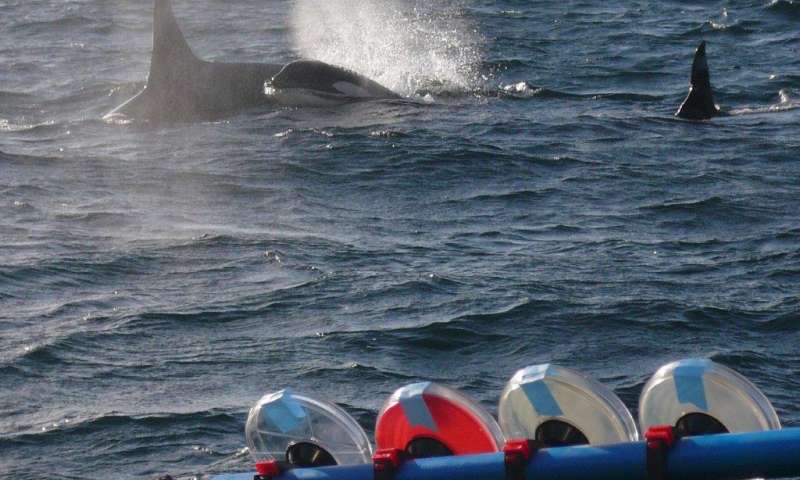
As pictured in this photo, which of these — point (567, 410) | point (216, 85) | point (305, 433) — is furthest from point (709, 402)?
point (216, 85)

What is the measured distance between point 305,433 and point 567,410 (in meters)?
1.20

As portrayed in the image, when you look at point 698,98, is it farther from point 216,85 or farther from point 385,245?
point 385,245

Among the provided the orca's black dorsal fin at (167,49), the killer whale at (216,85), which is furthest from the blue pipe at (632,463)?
the orca's black dorsal fin at (167,49)

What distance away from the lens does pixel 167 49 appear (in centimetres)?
2578

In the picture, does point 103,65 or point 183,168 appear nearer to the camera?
point 183,168

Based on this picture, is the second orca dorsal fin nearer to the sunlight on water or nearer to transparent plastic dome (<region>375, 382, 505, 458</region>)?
the sunlight on water

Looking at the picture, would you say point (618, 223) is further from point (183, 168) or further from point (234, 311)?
point (183, 168)

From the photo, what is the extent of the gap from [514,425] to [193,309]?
7.67 metres

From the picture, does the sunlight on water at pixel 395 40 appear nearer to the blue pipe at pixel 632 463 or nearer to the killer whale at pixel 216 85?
the killer whale at pixel 216 85

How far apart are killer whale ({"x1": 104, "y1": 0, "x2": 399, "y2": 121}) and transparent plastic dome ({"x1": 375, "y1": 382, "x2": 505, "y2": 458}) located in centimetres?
1854

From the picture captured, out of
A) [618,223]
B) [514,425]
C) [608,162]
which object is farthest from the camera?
[608,162]

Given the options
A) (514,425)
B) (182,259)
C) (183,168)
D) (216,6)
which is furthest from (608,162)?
(216,6)

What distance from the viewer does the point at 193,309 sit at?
45.9 feet

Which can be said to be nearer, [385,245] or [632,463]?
[632,463]
